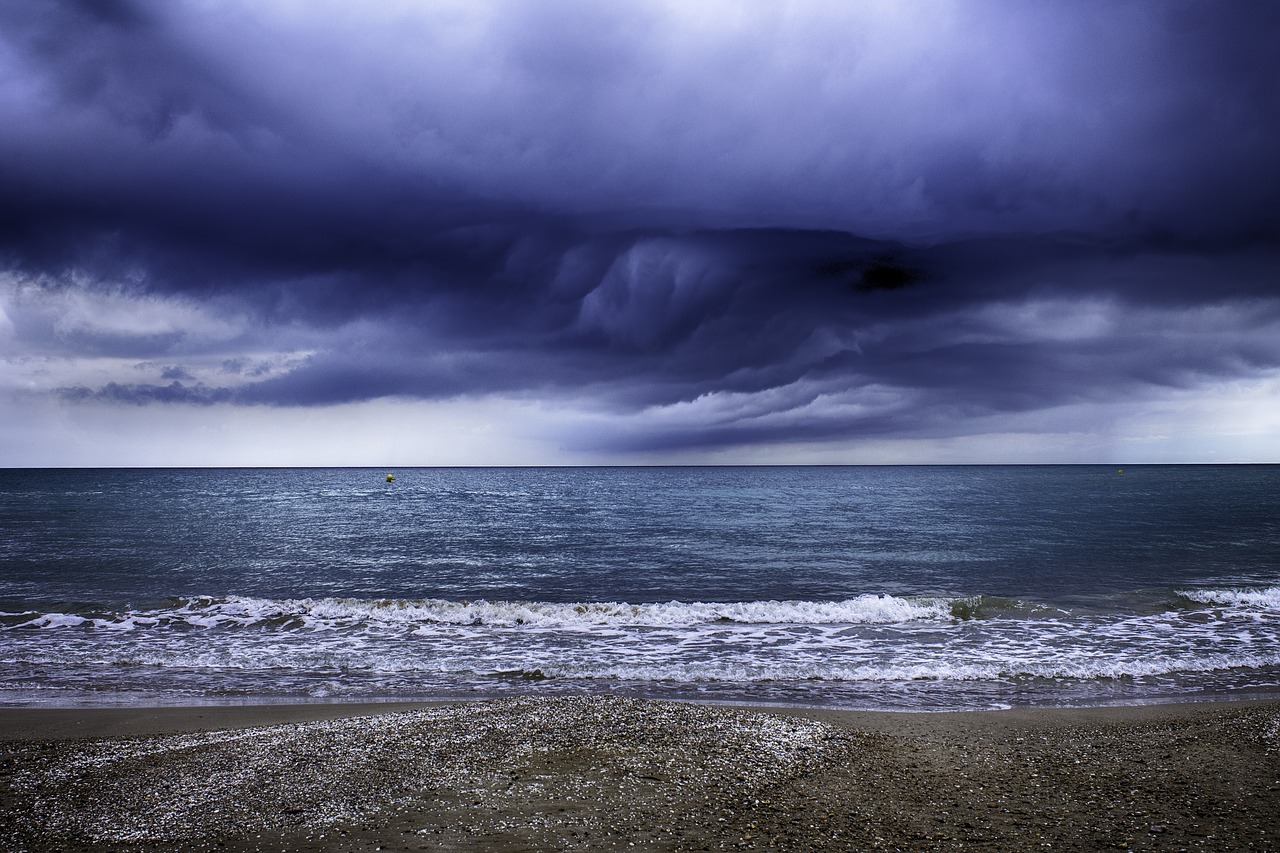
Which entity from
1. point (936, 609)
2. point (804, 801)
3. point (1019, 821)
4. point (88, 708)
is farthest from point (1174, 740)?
point (88, 708)

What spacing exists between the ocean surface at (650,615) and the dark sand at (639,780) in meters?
2.44

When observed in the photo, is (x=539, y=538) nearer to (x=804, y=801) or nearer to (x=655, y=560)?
(x=655, y=560)

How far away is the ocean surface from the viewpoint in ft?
45.4

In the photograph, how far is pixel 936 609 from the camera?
857 inches

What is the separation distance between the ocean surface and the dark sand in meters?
2.44

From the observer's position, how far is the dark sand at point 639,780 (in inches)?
262

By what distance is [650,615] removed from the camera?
21.0 metres

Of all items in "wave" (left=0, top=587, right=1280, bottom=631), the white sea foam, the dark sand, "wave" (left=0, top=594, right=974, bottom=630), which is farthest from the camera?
the white sea foam

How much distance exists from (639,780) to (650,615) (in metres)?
13.2

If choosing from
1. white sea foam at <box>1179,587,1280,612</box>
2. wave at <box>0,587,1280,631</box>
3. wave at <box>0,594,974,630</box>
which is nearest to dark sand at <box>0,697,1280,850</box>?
wave at <box>0,587,1280,631</box>

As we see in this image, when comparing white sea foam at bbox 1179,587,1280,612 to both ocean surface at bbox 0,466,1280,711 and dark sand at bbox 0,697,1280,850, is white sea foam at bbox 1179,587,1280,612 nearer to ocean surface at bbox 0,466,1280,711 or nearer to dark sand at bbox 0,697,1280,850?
ocean surface at bbox 0,466,1280,711

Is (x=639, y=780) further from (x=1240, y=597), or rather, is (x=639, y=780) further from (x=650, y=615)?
(x=1240, y=597)

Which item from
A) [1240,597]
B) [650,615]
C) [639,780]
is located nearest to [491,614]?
[650,615]

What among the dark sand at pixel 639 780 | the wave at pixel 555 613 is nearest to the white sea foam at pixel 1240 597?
the wave at pixel 555 613
